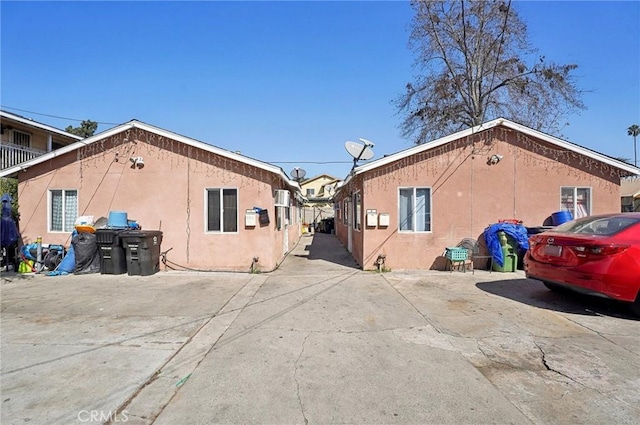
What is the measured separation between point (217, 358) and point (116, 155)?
28.4 feet

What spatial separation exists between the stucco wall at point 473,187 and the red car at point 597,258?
3706 millimetres

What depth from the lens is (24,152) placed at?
15695mm

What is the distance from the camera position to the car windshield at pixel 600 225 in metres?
5.75

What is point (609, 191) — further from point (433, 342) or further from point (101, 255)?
point (101, 255)

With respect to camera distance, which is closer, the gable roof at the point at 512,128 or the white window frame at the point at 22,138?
the gable roof at the point at 512,128

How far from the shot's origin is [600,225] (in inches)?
241

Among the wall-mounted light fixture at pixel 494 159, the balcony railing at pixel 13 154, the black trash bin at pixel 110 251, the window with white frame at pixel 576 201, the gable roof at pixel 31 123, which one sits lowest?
the black trash bin at pixel 110 251

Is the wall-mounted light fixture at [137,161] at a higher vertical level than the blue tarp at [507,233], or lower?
higher

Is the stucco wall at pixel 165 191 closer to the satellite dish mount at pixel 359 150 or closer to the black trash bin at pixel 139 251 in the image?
the black trash bin at pixel 139 251

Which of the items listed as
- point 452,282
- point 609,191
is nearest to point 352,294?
point 452,282

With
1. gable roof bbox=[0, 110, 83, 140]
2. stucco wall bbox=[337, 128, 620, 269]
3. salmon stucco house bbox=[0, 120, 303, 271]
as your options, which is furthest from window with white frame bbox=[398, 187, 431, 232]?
gable roof bbox=[0, 110, 83, 140]

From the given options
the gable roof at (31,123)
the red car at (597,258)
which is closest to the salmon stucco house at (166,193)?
the gable roof at (31,123)

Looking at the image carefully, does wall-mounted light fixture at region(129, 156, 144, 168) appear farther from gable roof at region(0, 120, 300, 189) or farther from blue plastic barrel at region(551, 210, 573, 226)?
blue plastic barrel at region(551, 210, 573, 226)

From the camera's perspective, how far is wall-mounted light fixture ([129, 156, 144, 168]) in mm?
10366
